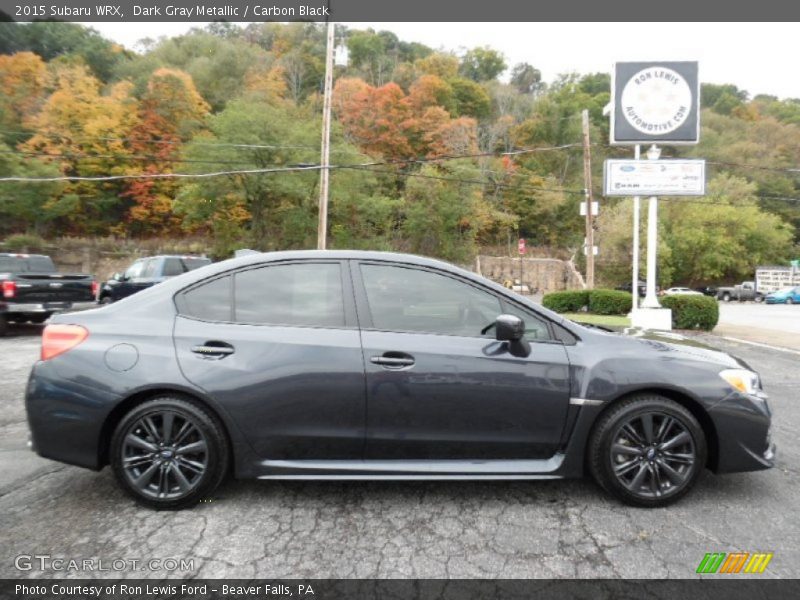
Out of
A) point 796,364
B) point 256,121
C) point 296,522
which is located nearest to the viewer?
point 296,522

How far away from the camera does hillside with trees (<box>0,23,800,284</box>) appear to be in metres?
30.9

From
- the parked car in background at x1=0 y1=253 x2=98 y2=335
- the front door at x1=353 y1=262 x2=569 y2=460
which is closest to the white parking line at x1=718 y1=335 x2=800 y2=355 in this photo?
the front door at x1=353 y1=262 x2=569 y2=460

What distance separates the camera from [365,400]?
9.80 ft

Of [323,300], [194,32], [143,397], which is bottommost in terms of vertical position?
[143,397]

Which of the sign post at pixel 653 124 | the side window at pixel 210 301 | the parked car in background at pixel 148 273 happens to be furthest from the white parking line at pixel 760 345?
the parked car in background at pixel 148 273

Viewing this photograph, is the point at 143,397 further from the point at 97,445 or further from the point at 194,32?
the point at 194,32

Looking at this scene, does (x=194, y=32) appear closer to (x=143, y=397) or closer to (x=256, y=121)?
(x=256, y=121)

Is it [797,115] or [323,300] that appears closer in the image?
[323,300]

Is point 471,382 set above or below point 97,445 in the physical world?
above

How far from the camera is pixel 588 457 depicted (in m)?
3.11

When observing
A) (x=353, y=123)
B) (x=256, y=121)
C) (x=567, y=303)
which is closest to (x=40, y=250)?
(x=256, y=121)

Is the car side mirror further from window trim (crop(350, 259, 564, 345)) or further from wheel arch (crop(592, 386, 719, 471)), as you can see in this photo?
wheel arch (crop(592, 386, 719, 471))

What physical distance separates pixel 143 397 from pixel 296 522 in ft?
3.87

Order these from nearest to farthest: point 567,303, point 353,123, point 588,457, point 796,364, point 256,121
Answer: point 588,457, point 796,364, point 567,303, point 256,121, point 353,123
